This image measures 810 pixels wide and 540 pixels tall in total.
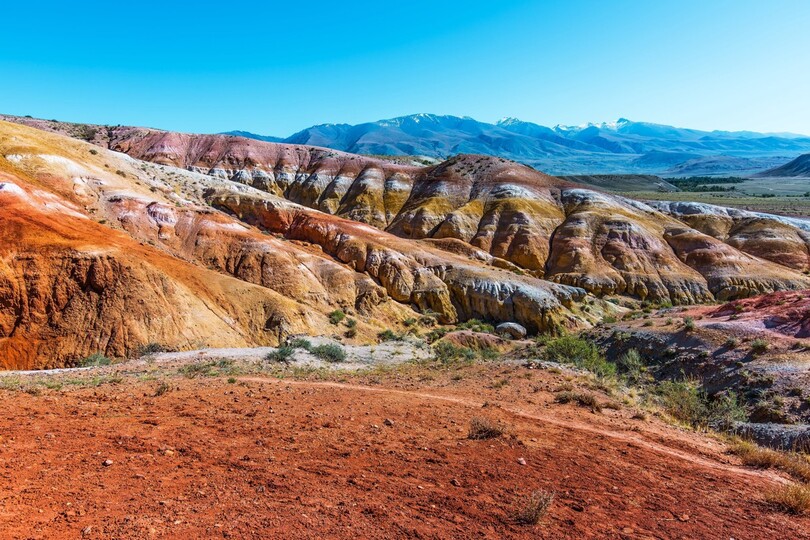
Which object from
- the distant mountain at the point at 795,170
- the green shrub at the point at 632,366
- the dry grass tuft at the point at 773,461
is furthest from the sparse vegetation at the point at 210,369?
the distant mountain at the point at 795,170

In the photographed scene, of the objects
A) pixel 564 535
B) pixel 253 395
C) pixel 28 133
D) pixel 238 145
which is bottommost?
pixel 253 395

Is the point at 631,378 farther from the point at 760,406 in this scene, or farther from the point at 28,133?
the point at 28,133

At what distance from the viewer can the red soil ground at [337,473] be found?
4.77 meters

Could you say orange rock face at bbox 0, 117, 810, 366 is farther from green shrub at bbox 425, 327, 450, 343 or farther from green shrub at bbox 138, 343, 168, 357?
green shrub at bbox 425, 327, 450, 343

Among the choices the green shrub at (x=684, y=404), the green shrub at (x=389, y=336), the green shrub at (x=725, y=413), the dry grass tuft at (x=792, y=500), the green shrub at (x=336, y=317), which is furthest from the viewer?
the green shrub at (x=336, y=317)

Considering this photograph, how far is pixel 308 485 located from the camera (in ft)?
18.6

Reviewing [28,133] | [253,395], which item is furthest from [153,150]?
[253,395]

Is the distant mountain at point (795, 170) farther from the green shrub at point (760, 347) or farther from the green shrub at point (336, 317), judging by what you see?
the green shrub at point (336, 317)

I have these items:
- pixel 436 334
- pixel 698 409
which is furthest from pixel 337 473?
pixel 436 334

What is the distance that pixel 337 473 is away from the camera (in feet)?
20.2

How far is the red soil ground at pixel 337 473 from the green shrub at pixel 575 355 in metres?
7.03

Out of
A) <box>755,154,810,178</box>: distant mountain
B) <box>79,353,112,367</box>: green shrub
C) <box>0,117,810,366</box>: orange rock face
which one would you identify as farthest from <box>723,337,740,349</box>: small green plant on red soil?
<box>755,154,810,178</box>: distant mountain

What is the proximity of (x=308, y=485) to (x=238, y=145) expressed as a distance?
308 feet

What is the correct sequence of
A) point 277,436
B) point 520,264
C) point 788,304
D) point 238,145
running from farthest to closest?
point 238,145, point 520,264, point 788,304, point 277,436
